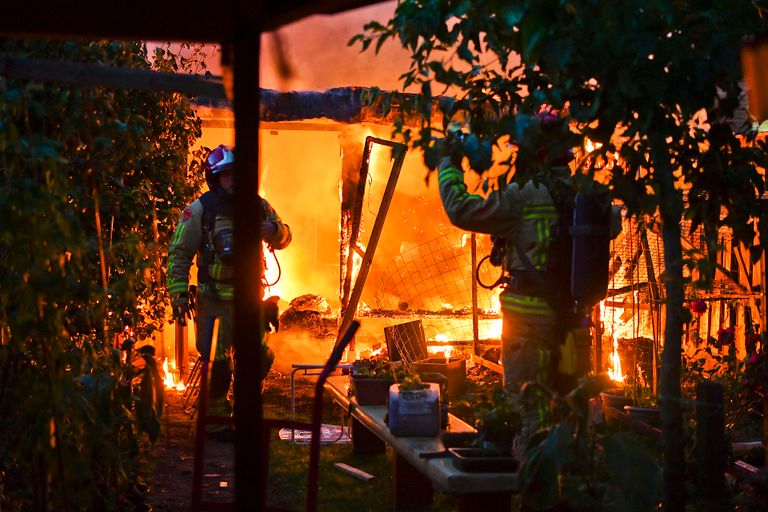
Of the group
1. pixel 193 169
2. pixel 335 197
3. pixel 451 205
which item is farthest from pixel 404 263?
pixel 451 205

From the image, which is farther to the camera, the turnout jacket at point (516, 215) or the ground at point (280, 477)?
the ground at point (280, 477)

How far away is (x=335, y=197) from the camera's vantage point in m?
13.9

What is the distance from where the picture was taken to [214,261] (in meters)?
7.57

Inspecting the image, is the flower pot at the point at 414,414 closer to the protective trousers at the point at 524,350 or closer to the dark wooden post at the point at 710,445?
the protective trousers at the point at 524,350

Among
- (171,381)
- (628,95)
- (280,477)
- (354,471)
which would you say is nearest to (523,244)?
(628,95)

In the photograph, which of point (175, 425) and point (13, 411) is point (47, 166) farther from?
point (175, 425)

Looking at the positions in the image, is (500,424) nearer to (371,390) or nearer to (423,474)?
(423,474)

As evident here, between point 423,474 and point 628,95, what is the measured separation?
2768 millimetres

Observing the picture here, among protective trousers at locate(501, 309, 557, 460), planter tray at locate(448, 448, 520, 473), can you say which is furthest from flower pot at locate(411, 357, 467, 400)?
planter tray at locate(448, 448, 520, 473)

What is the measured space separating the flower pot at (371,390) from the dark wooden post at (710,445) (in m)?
2.11

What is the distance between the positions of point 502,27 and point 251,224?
1.74m

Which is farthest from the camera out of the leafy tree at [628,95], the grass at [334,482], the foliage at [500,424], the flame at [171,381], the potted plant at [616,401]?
the flame at [171,381]

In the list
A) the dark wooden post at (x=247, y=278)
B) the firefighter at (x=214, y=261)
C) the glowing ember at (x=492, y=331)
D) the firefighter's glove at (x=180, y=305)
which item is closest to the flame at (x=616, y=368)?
the glowing ember at (x=492, y=331)

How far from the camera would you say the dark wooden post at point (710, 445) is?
16.6 ft
